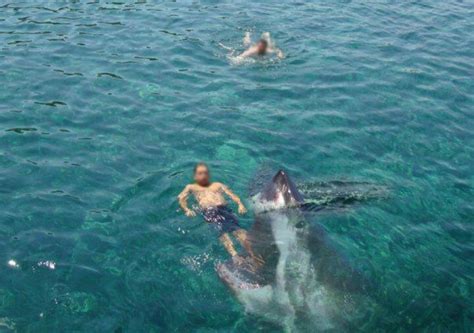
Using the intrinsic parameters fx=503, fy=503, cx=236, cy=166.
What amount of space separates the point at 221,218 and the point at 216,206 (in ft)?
1.20

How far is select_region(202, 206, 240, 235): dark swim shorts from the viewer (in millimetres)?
10836

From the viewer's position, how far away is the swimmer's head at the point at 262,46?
56.9 ft

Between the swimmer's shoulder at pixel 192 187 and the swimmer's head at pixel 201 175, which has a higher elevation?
the swimmer's head at pixel 201 175

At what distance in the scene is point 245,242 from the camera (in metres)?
10.5

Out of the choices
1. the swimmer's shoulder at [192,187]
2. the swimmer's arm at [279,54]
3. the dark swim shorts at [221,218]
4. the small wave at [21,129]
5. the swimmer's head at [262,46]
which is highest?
the swimmer's head at [262,46]

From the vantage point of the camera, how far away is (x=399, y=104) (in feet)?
51.6

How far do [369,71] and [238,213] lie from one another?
28.7 ft

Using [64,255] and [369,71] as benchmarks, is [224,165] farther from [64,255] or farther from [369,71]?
[369,71]

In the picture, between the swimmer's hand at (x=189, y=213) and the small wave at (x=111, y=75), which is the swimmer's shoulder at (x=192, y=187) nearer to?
the swimmer's hand at (x=189, y=213)

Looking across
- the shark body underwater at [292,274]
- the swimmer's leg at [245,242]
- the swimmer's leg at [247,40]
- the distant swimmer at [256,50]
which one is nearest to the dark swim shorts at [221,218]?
the swimmer's leg at [245,242]

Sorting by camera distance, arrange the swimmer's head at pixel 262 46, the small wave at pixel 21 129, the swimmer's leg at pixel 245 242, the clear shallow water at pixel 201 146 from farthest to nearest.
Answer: the swimmer's head at pixel 262 46, the small wave at pixel 21 129, the swimmer's leg at pixel 245 242, the clear shallow water at pixel 201 146

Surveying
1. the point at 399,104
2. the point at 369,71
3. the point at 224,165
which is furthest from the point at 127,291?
the point at 369,71

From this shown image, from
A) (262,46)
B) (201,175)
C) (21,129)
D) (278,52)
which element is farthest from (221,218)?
(278,52)

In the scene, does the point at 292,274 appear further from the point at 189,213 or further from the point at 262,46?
the point at 262,46
